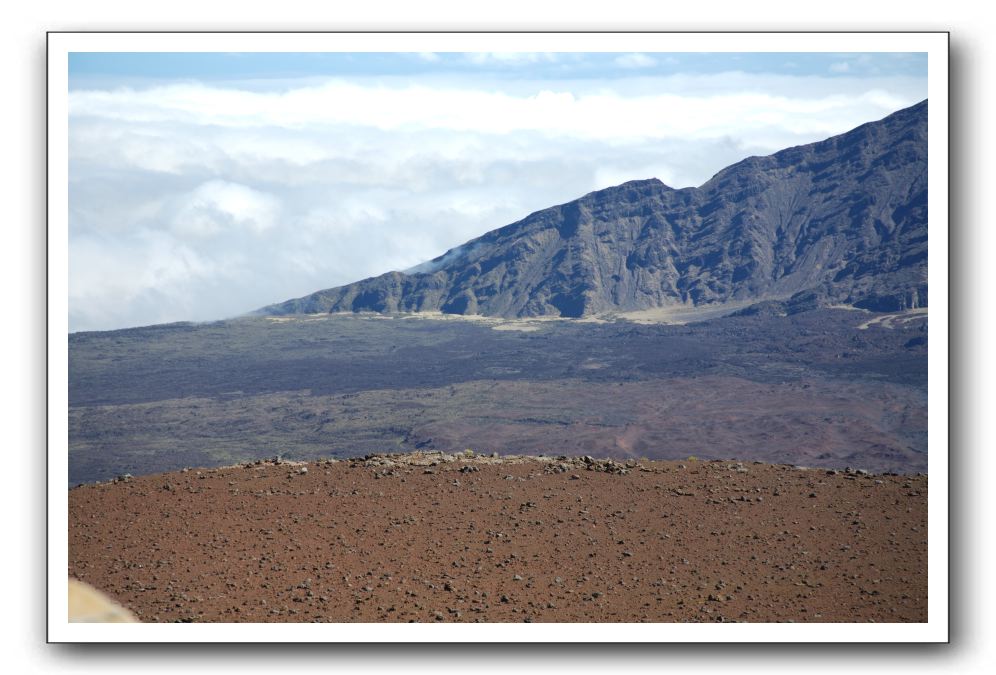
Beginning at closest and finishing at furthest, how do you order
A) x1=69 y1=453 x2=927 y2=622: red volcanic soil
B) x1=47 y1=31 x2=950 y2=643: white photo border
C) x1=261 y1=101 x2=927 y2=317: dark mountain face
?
x1=47 y1=31 x2=950 y2=643: white photo border → x1=69 y1=453 x2=927 y2=622: red volcanic soil → x1=261 y1=101 x2=927 y2=317: dark mountain face

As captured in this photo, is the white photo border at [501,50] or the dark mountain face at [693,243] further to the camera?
the dark mountain face at [693,243]

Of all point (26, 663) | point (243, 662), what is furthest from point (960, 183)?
point (26, 663)

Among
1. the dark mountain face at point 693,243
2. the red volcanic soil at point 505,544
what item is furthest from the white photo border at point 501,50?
the dark mountain face at point 693,243

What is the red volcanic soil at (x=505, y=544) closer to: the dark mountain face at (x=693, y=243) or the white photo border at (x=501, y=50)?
the white photo border at (x=501, y=50)

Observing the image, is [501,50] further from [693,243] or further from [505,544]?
[693,243]

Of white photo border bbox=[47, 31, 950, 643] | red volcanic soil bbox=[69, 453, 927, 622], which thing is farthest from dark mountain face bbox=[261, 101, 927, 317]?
red volcanic soil bbox=[69, 453, 927, 622]

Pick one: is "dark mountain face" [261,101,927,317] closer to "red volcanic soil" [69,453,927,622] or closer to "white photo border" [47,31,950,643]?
"white photo border" [47,31,950,643]
